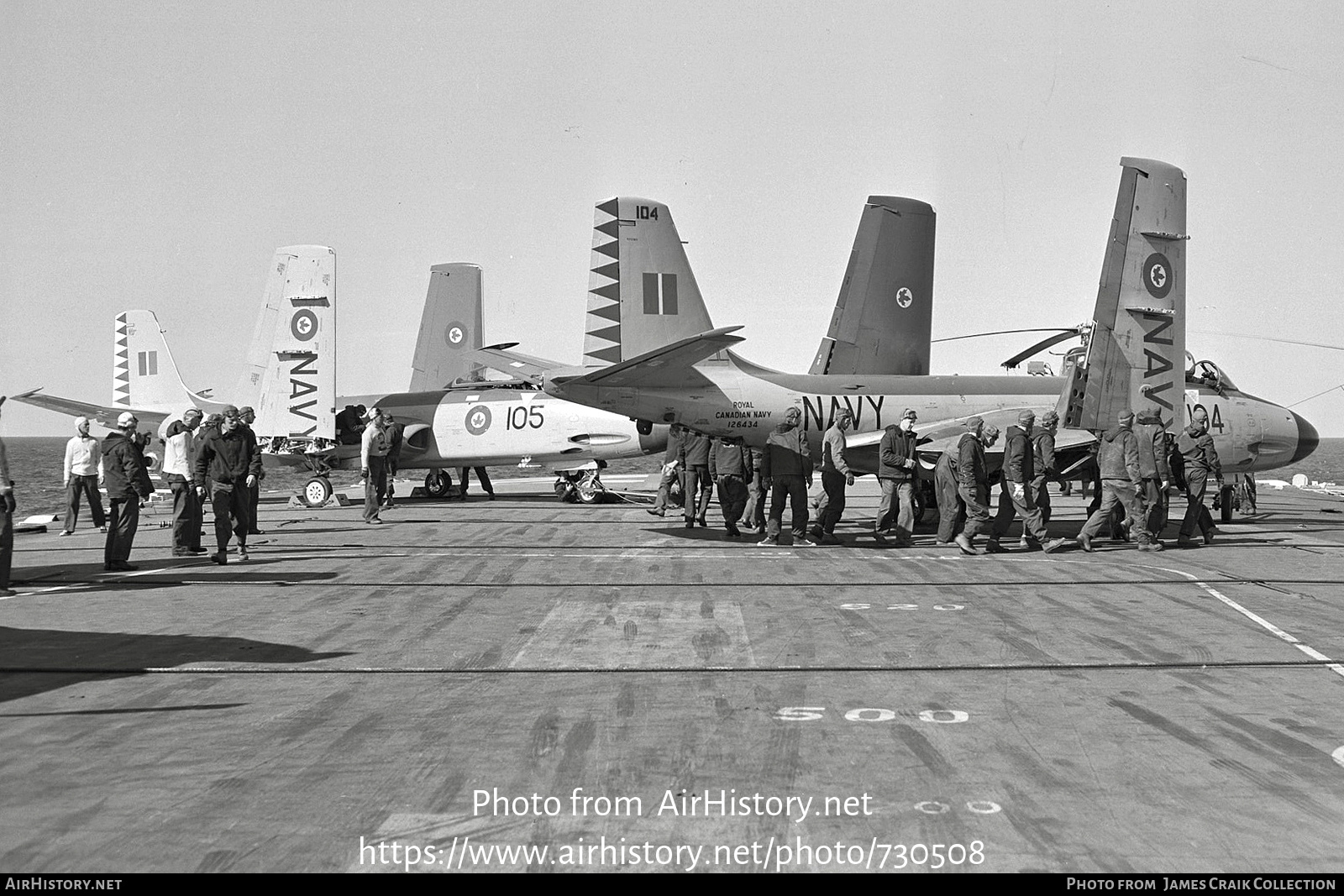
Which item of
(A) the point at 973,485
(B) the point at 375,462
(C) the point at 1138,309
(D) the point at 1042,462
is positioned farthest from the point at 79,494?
(C) the point at 1138,309

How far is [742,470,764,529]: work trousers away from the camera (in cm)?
1711

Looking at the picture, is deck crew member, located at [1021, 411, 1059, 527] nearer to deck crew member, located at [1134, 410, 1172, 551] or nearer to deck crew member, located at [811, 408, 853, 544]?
deck crew member, located at [1134, 410, 1172, 551]

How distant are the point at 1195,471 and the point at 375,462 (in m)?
13.6

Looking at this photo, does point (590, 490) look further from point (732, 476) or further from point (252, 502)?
point (252, 502)

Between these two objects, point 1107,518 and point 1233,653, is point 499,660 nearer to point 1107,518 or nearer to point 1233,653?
point 1233,653

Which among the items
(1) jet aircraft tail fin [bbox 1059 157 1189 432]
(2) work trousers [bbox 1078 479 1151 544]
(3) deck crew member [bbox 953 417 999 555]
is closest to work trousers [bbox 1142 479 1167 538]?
(2) work trousers [bbox 1078 479 1151 544]

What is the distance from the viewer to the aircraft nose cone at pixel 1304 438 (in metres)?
19.3

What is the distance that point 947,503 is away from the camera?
1579cm

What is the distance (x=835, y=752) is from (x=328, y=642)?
4401 millimetres

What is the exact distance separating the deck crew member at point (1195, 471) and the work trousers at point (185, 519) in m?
13.1

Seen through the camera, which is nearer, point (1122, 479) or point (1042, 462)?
point (1122, 479)

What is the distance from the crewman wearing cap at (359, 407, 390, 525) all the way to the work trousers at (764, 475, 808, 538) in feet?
23.7

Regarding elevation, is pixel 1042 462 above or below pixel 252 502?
above
